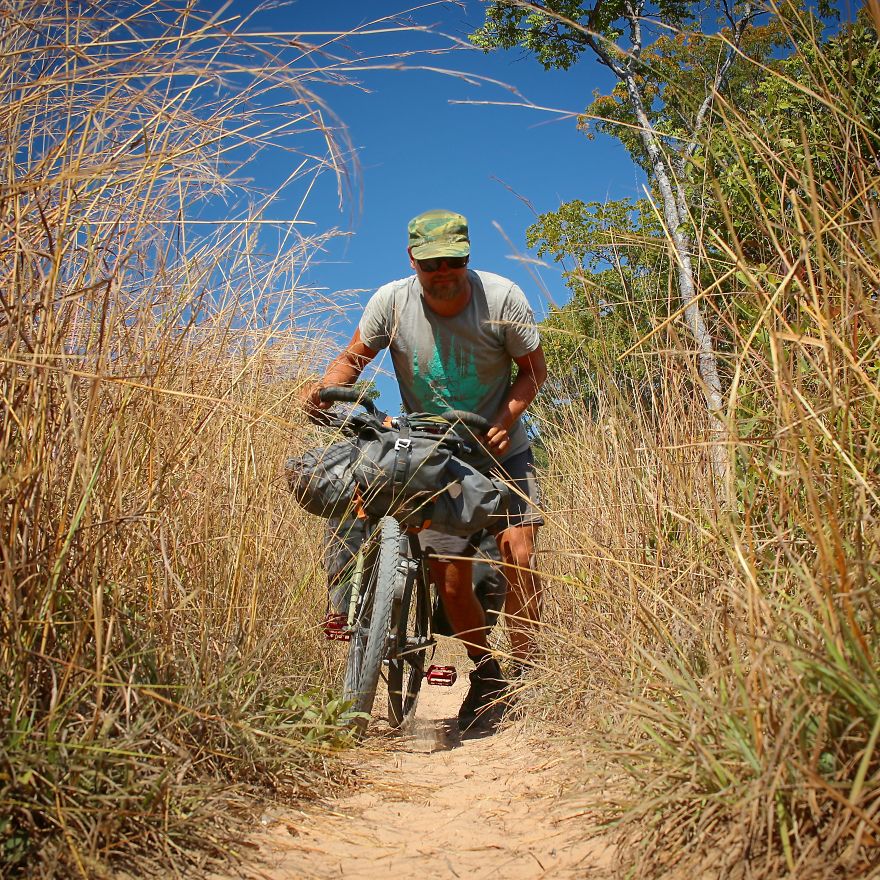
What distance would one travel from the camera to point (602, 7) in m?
14.2

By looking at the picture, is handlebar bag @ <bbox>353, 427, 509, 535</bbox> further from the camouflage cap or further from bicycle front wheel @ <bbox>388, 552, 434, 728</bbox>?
the camouflage cap

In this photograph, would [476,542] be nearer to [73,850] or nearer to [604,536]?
[604,536]

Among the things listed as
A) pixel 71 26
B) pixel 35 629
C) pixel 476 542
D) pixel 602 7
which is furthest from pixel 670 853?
pixel 602 7

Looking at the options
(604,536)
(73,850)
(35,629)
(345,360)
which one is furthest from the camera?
(345,360)

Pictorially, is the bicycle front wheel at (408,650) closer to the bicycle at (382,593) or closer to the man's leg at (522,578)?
the bicycle at (382,593)

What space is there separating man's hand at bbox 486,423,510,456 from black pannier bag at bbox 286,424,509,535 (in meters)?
0.34

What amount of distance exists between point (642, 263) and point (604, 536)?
2.98ft

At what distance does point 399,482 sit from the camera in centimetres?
275

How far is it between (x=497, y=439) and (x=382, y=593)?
779 millimetres

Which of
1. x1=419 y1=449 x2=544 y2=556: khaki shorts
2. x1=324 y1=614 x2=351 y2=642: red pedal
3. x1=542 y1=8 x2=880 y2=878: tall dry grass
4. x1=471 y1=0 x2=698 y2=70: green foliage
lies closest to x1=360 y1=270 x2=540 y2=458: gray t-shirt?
x1=419 y1=449 x2=544 y2=556: khaki shorts

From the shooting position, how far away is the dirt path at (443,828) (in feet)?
5.21

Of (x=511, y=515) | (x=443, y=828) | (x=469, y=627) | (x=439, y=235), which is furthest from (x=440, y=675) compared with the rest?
(x=439, y=235)

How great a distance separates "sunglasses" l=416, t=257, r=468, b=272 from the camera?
3.20 meters

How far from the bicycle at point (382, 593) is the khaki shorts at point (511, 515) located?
0.21 m
